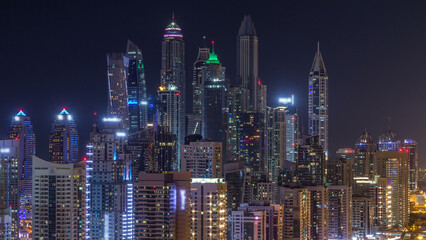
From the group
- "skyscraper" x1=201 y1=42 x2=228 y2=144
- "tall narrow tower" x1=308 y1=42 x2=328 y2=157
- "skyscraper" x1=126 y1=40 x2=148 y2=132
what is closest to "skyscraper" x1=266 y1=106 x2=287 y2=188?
"skyscraper" x1=201 y1=42 x2=228 y2=144

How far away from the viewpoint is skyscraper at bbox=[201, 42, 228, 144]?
26922mm

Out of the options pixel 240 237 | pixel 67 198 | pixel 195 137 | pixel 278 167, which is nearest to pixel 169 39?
pixel 278 167

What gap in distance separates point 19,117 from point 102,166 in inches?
215

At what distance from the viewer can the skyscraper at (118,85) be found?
26.7 m

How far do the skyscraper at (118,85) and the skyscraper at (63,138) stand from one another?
10.6 feet

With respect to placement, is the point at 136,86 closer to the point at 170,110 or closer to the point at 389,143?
the point at 170,110

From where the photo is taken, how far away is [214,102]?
89.9ft

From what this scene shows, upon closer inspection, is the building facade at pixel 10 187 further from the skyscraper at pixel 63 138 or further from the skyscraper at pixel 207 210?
the skyscraper at pixel 207 210

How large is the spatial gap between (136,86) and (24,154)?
836 cm

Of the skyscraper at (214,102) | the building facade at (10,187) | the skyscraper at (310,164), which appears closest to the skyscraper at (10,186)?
the building facade at (10,187)

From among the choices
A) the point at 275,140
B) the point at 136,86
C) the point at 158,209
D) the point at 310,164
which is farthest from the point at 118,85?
the point at 158,209

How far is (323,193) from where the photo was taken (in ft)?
79.6

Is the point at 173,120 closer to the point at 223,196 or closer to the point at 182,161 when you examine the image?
the point at 182,161

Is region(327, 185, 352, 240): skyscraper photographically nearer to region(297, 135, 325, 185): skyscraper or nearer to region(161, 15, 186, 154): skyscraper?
region(297, 135, 325, 185): skyscraper
